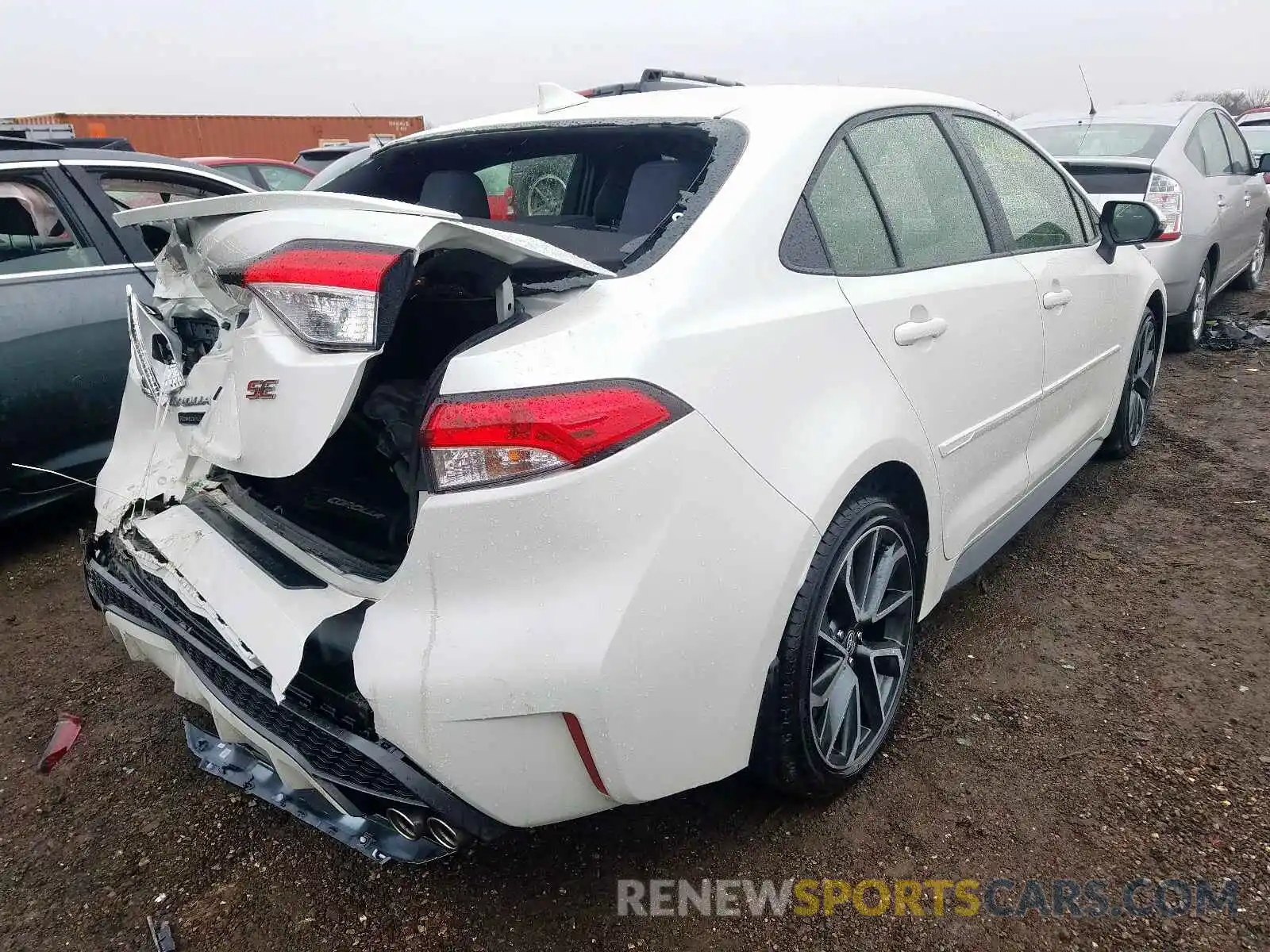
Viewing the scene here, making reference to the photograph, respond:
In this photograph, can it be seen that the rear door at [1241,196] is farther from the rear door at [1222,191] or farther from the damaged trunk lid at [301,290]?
the damaged trunk lid at [301,290]

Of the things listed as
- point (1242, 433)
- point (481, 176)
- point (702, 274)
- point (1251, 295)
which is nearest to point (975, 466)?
point (702, 274)

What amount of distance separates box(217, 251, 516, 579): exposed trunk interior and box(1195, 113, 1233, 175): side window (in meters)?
5.97

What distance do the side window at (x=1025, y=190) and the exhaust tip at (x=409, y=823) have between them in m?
2.29

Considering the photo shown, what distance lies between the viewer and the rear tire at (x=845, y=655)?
1821 millimetres

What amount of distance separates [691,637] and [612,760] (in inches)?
9.5

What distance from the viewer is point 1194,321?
6004 mm

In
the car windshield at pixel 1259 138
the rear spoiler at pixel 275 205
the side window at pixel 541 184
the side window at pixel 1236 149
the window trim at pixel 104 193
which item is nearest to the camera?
the rear spoiler at pixel 275 205

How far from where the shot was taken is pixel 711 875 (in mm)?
1939

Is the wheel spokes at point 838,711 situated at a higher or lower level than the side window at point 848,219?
lower

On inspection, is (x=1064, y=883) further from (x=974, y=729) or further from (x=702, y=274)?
(x=702, y=274)

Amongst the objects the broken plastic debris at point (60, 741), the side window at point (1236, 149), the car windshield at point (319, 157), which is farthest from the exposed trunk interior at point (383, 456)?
the car windshield at point (319, 157)

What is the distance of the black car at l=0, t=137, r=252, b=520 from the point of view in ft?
11.4

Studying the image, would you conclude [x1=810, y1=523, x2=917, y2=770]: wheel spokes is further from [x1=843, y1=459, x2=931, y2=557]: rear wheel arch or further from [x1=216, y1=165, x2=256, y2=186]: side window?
[x1=216, y1=165, x2=256, y2=186]: side window

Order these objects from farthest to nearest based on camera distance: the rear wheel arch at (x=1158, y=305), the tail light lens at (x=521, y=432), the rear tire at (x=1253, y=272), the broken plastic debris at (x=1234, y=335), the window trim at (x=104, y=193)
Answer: the rear tire at (x=1253, y=272)
the broken plastic debris at (x=1234, y=335)
the rear wheel arch at (x=1158, y=305)
the window trim at (x=104, y=193)
the tail light lens at (x=521, y=432)
